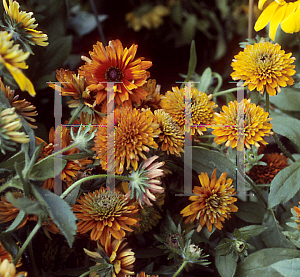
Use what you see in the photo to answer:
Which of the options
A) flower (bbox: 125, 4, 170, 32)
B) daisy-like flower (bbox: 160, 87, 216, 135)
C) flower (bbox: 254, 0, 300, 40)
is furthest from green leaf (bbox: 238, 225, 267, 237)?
flower (bbox: 125, 4, 170, 32)

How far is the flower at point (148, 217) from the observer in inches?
15.6

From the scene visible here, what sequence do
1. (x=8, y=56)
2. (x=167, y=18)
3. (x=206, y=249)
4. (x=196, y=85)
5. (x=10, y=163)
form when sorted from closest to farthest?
(x=8, y=56) < (x=10, y=163) < (x=206, y=249) < (x=196, y=85) < (x=167, y=18)

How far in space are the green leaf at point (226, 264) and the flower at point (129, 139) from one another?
192 mm

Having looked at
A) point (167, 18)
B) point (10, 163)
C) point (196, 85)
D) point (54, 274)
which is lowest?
point (54, 274)

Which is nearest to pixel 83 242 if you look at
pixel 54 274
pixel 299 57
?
pixel 54 274

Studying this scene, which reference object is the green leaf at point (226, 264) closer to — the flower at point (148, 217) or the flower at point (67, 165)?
the flower at point (148, 217)

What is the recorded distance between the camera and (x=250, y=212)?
1.56ft

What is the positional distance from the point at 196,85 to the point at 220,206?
0.91 feet

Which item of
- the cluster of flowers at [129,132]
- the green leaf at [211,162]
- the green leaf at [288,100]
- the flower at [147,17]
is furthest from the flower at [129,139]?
the flower at [147,17]

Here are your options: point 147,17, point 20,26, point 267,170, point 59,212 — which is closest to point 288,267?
point 267,170

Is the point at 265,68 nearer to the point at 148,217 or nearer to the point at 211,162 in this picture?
the point at 211,162

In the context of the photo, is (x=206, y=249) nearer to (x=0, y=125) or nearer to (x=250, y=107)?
(x=250, y=107)

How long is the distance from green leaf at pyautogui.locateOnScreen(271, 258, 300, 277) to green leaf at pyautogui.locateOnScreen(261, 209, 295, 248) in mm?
92

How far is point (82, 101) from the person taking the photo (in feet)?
1.27
